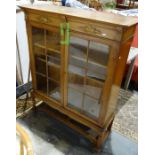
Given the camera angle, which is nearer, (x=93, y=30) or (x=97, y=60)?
(x=93, y=30)

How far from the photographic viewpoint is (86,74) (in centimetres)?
142

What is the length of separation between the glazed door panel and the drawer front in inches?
3.0

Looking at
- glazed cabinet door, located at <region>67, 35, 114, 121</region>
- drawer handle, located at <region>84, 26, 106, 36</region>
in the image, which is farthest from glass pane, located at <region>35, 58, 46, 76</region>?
drawer handle, located at <region>84, 26, 106, 36</region>

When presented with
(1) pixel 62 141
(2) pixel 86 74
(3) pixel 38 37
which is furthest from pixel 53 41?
(1) pixel 62 141

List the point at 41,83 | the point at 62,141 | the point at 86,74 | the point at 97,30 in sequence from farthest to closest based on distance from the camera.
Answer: the point at 41,83
the point at 62,141
the point at 86,74
the point at 97,30

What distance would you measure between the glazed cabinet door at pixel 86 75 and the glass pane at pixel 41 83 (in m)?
0.34

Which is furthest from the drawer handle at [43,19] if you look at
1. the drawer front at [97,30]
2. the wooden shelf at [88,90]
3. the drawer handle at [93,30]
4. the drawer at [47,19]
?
the wooden shelf at [88,90]

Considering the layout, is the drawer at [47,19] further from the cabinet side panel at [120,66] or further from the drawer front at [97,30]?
the cabinet side panel at [120,66]

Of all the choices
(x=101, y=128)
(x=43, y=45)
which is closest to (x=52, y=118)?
(x=101, y=128)

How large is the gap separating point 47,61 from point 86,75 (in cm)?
44

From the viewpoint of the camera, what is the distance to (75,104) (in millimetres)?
1654

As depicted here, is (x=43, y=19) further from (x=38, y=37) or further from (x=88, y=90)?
(x=88, y=90)

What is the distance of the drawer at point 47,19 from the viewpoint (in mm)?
1305
